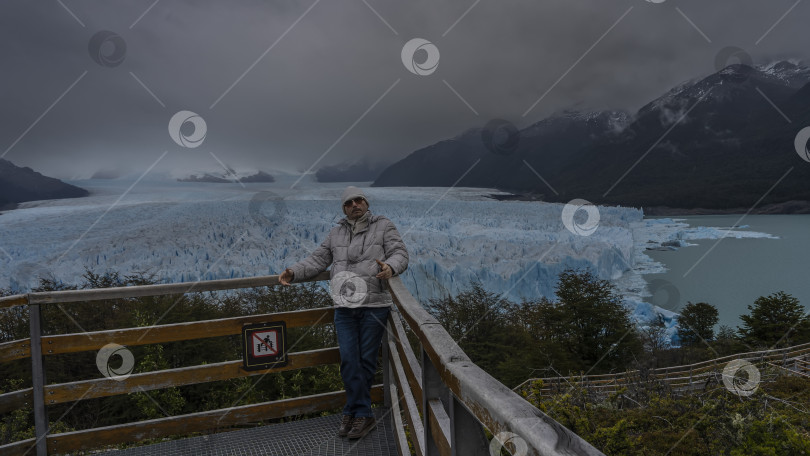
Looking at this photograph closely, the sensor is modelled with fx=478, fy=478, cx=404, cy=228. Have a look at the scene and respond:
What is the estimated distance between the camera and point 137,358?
7676 mm

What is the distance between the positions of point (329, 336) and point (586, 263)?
87.8 ft

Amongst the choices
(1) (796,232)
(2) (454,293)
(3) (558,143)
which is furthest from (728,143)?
(2) (454,293)

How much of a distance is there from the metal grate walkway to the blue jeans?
172 mm

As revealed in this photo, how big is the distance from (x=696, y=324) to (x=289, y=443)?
37.6 m

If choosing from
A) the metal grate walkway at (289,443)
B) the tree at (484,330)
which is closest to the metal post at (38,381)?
the metal grate walkway at (289,443)

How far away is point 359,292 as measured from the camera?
2744mm

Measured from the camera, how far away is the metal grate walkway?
8.92 ft

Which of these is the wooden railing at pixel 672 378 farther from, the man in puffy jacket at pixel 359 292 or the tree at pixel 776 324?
the tree at pixel 776 324

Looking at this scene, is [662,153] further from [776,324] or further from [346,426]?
[346,426]

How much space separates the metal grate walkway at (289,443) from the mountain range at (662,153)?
82.2m

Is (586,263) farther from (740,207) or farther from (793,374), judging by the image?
(740,207)

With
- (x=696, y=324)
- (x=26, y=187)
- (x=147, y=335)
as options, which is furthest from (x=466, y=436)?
(x=26, y=187)

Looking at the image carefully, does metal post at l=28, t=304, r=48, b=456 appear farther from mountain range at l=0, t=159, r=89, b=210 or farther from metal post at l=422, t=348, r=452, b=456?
mountain range at l=0, t=159, r=89, b=210

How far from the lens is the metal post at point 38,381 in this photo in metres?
2.60
